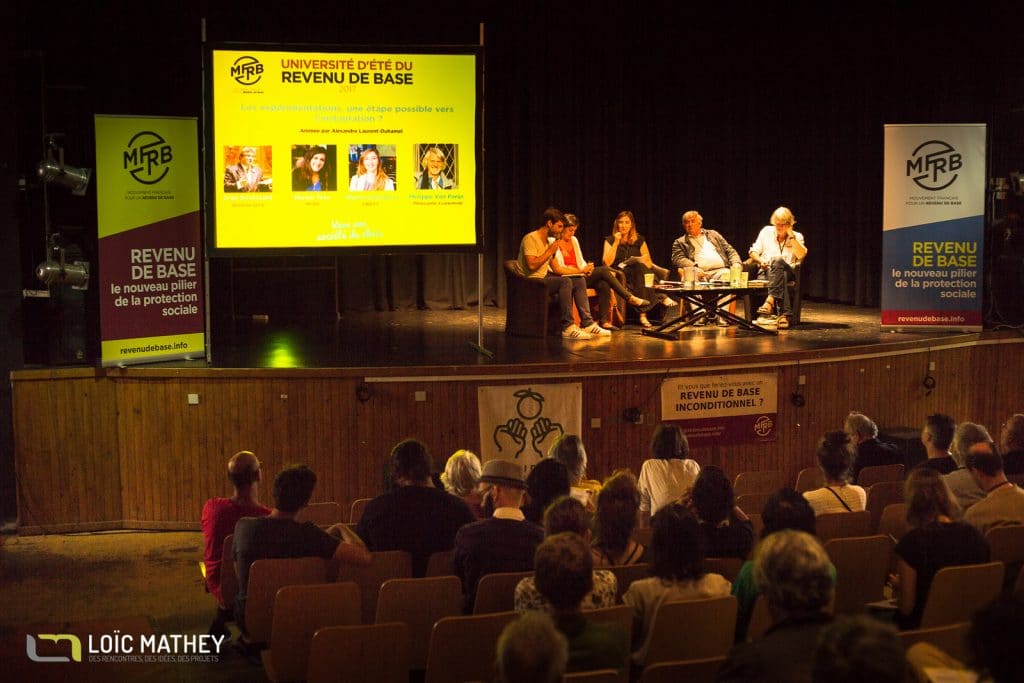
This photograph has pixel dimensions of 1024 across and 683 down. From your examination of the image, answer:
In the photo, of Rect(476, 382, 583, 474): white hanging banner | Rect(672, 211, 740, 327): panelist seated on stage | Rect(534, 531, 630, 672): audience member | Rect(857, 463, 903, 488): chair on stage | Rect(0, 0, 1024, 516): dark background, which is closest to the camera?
Rect(534, 531, 630, 672): audience member

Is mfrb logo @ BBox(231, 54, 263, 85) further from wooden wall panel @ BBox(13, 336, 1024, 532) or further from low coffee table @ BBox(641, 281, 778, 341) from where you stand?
low coffee table @ BBox(641, 281, 778, 341)

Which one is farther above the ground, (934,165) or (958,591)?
(934,165)

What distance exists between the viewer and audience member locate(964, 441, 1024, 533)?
5.30 metres

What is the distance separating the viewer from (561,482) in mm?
5316

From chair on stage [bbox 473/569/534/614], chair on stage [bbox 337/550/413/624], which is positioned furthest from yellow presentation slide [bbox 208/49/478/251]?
chair on stage [bbox 473/569/534/614]

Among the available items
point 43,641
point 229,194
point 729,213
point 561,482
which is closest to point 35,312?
point 229,194

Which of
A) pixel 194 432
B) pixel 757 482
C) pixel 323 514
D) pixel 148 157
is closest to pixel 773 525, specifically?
pixel 323 514

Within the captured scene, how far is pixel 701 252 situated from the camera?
35.4ft

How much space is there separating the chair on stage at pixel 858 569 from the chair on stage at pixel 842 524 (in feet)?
1.39

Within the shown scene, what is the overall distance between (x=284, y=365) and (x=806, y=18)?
7.32 meters

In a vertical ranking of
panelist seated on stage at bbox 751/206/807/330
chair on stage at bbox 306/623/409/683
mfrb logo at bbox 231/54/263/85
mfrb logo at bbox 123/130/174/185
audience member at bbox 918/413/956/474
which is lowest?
chair on stage at bbox 306/623/409/683

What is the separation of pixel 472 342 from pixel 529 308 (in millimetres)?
572

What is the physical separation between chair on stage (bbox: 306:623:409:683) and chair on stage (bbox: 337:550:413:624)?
36.3 inches

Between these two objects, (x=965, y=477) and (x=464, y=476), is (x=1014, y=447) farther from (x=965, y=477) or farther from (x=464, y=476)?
(x=464, y=476)
